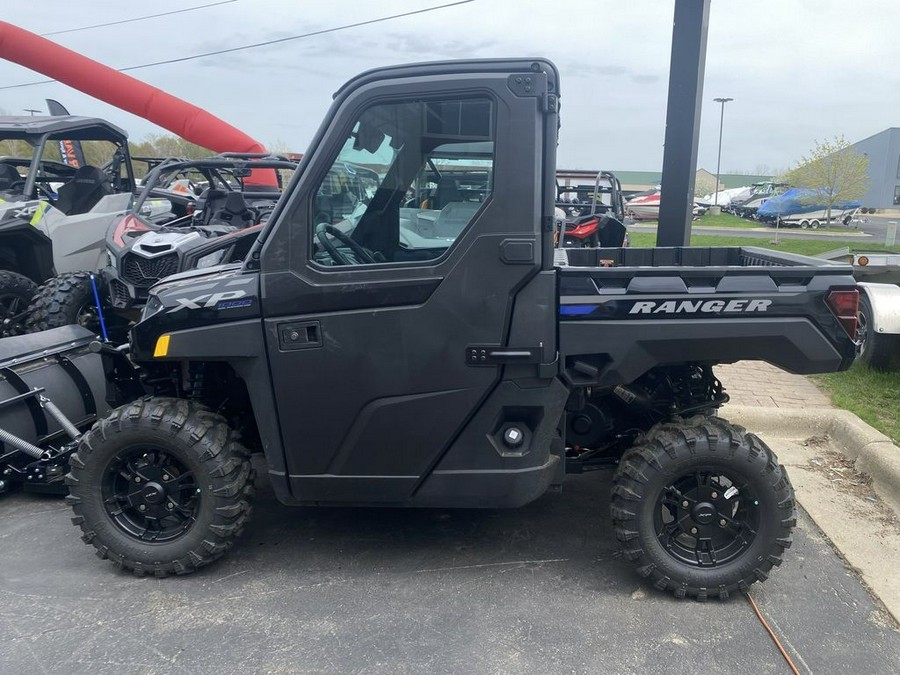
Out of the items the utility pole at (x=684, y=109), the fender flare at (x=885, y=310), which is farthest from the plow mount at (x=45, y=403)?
the fender flare at (x=885, y=310)

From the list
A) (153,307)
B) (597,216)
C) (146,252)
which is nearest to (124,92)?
(597,216)

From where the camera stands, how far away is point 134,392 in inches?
163

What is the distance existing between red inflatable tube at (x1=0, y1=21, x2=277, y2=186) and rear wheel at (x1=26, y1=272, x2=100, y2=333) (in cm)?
1368

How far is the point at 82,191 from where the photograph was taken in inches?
336

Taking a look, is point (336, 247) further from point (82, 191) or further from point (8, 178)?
point (8, 178)

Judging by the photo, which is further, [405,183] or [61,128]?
[61,128]

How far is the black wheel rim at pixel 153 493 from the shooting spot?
11.1 feet

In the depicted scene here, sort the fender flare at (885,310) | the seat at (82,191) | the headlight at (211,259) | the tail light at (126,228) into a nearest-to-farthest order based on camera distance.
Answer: the fender flare at (885,310), the headlight at (211,259), the tail light at (126,228), the seat at (82,191)

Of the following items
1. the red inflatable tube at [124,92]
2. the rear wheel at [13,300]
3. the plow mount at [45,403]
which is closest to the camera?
the plow mount at [45,403]

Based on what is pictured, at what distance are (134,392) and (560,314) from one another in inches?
104

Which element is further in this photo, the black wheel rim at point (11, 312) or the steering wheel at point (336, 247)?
the black wheel rim at point (11, 312)

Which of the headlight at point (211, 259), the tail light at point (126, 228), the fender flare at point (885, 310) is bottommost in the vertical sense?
the fender flare at point (885, 310)

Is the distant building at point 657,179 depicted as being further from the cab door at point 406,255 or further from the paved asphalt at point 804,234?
the cab door at point 406,255

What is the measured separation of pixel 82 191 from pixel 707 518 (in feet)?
27.1
